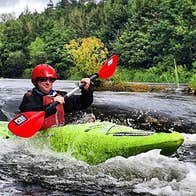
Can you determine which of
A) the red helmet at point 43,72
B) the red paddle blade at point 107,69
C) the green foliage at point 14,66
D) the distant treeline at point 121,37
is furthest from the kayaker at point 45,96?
the green foliage at point 14,66

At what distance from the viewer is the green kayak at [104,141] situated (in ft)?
14.8

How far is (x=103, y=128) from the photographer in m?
5.19

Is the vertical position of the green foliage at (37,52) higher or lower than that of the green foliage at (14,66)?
higher

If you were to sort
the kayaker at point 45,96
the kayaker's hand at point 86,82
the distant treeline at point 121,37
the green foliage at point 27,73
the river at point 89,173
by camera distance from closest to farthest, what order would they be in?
the river at point 89,173
the kayaker at point 45,96
the kayaker's hand at point 86,82
the distant treeline at point 121,37
the green foliage at point 27,73

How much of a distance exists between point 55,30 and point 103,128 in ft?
182

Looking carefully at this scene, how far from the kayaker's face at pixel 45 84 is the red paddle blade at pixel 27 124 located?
19.3 inches

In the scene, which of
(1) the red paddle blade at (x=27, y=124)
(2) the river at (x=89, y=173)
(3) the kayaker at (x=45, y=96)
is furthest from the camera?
(3) the kayaker at (x=45, y=96)

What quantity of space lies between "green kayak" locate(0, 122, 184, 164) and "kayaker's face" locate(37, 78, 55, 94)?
22.6 inches

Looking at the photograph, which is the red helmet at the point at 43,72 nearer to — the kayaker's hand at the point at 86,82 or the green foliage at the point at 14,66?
the kayaker's hand at the point at 86,82

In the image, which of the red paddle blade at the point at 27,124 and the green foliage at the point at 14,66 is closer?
the red paddle blade at the point at 27,124

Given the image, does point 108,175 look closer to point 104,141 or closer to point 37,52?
point 104,141

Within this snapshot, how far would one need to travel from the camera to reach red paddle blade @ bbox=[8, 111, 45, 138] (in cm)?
534

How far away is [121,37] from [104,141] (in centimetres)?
4332

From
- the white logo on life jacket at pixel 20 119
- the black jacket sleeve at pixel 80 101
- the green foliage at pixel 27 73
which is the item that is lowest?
the green foliage at pixel 27 73
